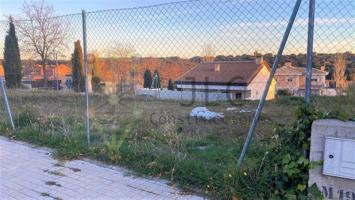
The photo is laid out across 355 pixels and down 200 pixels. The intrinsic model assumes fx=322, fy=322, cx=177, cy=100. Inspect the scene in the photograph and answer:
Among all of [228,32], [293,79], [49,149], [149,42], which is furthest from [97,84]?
[293,79]

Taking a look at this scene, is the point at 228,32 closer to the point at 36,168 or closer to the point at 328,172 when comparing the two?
the point at 328,172

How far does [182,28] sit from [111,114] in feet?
15.6

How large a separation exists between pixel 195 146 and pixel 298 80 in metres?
2.17

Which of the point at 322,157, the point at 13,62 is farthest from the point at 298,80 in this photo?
the point at 13,62

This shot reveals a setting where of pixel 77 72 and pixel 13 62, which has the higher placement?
pixel 13 62

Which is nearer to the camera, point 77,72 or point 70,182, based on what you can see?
point 70,182

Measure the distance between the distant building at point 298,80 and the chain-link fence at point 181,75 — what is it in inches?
0.5

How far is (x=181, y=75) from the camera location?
4.96 metres

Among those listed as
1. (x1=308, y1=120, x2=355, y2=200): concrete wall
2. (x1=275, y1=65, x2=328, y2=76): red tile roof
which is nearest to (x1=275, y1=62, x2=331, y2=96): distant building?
(x1=275, y1=65, x2=328, y2=76): red tile roof

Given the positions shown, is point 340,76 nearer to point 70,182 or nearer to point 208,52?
point 208,52

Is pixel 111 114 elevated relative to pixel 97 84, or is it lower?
lower

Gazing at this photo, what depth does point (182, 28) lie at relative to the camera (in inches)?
160

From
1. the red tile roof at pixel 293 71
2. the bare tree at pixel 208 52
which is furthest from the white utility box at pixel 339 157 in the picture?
the bare tree at pixel 208 52

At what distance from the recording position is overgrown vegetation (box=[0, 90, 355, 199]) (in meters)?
3.05
